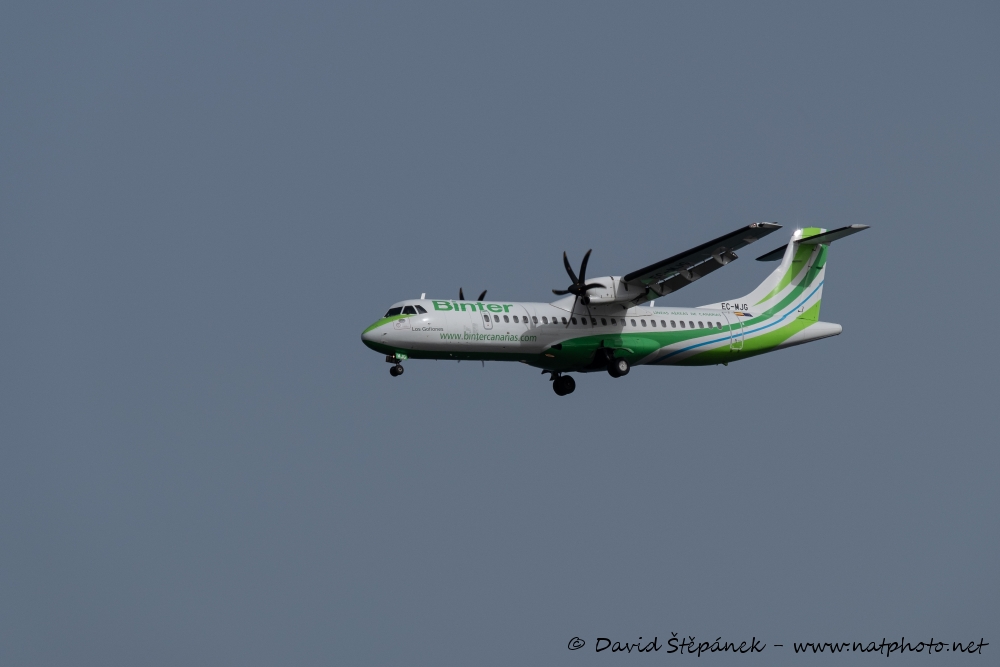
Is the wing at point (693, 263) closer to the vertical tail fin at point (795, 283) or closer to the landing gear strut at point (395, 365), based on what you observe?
the vertical tail fin at point (795, 283)

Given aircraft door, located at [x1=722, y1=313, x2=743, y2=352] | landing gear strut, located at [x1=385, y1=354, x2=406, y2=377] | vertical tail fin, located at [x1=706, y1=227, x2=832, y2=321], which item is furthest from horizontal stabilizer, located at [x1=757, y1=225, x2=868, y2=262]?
landing gear strut, located at [x1=385, y1=354, x2=406, y2=377]

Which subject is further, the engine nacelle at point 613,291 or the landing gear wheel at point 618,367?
the engine nacelle at point 613,291

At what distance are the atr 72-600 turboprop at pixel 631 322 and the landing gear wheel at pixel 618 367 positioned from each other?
3cm

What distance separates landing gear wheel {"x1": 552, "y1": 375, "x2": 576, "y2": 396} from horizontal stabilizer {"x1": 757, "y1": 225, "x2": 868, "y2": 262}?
26.2 ft

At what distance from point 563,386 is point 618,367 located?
2.28m

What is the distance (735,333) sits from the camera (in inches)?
1435

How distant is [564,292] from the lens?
34406mm

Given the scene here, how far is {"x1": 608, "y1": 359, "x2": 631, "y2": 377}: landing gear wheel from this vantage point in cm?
3412

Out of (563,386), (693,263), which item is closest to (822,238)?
(693,263)

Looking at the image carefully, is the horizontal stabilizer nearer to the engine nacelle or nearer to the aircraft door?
the aircraft door

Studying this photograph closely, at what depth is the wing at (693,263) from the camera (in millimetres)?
31837

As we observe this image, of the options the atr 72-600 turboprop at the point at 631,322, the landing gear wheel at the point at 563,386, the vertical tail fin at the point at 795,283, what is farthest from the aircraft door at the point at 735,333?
the landing gear wheel at the point at 563,386

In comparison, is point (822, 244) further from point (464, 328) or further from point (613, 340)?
point (464, 328)

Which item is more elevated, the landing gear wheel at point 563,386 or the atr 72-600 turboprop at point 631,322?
the atr 72-600 turboprop at point 631,322
